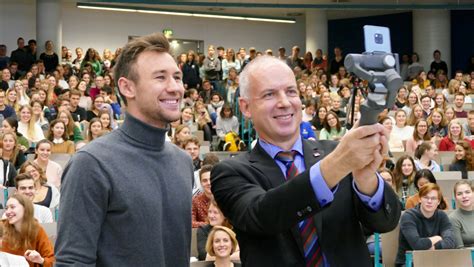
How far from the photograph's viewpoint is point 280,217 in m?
2.08

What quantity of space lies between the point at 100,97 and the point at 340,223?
10.7 metres

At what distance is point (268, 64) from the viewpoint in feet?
7.61


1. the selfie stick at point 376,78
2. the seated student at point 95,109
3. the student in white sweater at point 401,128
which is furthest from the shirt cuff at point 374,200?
the seated student at point 95,109

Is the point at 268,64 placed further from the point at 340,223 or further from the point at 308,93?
the point at 308,93

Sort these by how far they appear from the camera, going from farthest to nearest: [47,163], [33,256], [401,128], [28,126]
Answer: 1. [401,128]
2. [28,126]
3. [47,163]
4. [33,256]

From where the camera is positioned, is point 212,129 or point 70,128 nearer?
point 70,128

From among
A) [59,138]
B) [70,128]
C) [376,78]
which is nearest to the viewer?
[376,78]

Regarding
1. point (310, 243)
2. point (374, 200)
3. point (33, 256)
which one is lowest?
point (33, 256)

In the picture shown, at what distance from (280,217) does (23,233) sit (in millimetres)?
4331

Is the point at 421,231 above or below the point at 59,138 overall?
below

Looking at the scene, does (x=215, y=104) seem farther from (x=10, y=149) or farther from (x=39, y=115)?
(x=10, y=149)

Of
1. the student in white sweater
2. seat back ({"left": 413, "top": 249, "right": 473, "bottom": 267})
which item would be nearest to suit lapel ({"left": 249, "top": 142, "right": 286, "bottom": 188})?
seat back ({"left": 413, "top": 249, "right": 473, "bottom": 267})

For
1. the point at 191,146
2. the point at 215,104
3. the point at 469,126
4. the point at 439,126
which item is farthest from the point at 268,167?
the point at 215,104

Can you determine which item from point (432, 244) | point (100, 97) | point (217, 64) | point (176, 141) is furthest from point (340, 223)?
point (217, 64)
